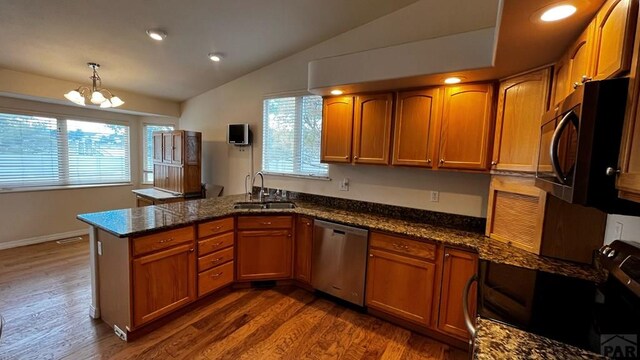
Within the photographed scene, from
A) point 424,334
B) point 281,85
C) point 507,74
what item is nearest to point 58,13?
point 281,85

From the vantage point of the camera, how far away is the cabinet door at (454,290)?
2135mm

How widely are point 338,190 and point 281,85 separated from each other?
5.39 feet

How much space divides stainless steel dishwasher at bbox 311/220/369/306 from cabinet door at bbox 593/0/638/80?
74.6 inches

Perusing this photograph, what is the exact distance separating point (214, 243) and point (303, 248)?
932 millimetres

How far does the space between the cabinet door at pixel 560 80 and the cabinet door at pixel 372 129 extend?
1216 mm

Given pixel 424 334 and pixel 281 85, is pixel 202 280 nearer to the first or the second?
pixel 424 334

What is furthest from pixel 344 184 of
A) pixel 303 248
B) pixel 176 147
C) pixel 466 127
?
pixel 176 147

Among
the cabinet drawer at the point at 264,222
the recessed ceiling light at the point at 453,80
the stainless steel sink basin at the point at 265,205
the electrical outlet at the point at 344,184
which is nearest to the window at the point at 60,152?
the stainless steel sink basin at the point at 265,205

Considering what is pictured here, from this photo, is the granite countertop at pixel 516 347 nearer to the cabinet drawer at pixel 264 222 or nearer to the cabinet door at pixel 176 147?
the cabinet drawer at pixel 264 222

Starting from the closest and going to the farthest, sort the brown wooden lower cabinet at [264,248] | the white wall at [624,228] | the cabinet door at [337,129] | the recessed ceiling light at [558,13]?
the recessed ceiling light at [558,13] → the white wall at [624,228] → the cabinet door at [337,129] → the brown wooden lower cabinet at [264,248]

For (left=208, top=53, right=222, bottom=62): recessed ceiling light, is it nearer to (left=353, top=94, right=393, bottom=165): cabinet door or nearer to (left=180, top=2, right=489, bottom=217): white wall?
(left=180, top=2, right=489, bottom=217): white wall

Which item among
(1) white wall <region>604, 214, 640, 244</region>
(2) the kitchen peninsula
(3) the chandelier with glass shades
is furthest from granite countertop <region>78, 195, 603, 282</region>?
(3) the chandelier with glass shades

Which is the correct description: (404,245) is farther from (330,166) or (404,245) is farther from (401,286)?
(330,166)

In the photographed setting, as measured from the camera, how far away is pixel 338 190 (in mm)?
3363
